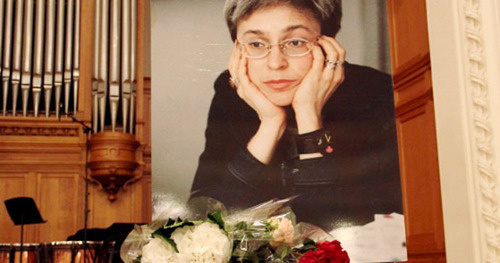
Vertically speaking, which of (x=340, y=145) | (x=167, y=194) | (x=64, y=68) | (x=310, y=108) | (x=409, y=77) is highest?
(x=64, y=68)

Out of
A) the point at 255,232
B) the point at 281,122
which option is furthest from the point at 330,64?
the point at 255,232

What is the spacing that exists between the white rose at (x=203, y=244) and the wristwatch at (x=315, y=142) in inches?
89.8

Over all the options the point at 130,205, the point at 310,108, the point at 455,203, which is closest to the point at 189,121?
the point at 310,108

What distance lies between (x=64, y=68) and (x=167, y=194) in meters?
3.52

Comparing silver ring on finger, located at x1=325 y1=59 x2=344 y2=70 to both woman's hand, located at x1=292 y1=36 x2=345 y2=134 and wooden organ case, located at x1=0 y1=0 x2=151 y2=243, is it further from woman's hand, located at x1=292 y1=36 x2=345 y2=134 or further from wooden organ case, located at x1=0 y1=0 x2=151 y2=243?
wooden organ case, located at x1=0 y1=0 x2=151 y2=243

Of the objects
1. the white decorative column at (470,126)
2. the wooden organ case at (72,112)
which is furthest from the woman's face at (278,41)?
the wooden organ case at (72,112)

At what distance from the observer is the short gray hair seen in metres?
3.69

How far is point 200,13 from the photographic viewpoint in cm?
367

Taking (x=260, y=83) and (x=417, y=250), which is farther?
(x=417, y=250)

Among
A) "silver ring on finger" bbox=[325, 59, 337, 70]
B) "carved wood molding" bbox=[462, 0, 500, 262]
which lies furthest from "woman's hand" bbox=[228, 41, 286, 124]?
"carved wood molding" bbox=[462, 0, 500, 262]

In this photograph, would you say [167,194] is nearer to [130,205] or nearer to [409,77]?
[409,77]

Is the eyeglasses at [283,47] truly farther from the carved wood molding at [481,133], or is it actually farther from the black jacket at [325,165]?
the carved wood molding at [481,133]

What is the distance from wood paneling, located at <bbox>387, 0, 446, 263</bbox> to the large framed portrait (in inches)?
29.4

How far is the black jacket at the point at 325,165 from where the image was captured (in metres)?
3.56
